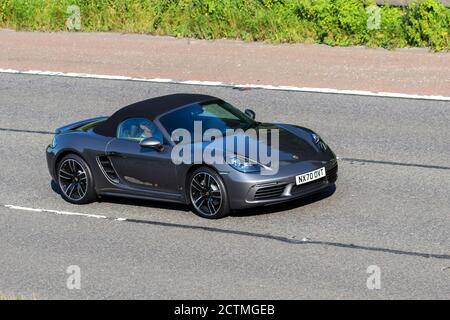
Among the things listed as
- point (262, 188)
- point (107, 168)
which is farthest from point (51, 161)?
point (262, 188)

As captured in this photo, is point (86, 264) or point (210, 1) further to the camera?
point (210, 1)

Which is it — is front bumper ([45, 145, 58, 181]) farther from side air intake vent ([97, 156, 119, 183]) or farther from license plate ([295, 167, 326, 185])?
license plate ([295, 167, 326, 185])

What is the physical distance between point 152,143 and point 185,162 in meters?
0.52

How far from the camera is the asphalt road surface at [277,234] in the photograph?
12773 millimetres

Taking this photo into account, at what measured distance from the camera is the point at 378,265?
1306 cm

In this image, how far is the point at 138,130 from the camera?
15.7m

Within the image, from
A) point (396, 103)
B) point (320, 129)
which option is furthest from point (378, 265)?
point (396, 103)

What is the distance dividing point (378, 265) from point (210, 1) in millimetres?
13397

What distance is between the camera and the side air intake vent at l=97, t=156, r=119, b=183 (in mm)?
15797

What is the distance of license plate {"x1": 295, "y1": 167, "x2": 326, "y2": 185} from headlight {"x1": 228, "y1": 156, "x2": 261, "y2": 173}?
505mm

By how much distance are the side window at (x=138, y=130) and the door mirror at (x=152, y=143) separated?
101mm

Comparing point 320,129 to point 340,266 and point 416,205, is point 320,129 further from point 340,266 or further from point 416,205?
point 340,266
